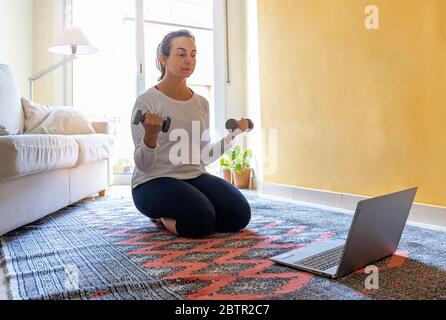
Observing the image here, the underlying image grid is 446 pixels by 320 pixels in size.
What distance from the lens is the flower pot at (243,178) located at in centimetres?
310

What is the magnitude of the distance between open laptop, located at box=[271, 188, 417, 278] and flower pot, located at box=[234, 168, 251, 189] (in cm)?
187

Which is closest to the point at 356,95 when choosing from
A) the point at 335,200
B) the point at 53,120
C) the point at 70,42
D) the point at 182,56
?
the point at 335,200

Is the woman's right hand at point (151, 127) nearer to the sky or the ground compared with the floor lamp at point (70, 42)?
nearer to the ground

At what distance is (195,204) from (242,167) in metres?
1.72

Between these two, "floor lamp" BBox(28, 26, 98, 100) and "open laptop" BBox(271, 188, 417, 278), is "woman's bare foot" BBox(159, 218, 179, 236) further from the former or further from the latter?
"floor lamp" BBox(28, 26, 98, 100)

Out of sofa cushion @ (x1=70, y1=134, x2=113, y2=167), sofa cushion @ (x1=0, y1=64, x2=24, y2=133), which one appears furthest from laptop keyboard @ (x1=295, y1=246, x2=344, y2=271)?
sofa cushion @ (x1=0, y1=64, x2=24, y2=133)

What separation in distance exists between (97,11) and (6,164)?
9.04 ft

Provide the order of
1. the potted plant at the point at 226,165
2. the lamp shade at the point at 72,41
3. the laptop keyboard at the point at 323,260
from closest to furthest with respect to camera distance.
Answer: the laptop keyboard at the point at 323,260
the lamp shade at the point at 72,41
the potted plant at the point at 226,165

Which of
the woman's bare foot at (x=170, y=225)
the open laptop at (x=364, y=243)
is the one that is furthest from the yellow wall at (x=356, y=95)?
the woman's bare foot at (x=170, y=225)

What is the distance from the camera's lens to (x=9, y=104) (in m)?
2.11

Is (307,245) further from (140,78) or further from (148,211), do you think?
(140,78)

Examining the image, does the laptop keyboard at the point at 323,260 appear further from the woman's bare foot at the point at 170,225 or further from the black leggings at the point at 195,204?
the woman's bare foot at the point at 170,225

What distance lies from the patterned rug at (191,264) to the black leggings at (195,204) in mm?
56
